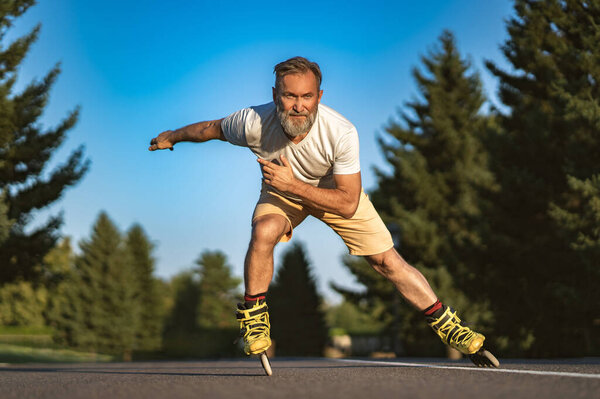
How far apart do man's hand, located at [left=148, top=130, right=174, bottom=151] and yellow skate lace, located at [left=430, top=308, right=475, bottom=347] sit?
2.36m

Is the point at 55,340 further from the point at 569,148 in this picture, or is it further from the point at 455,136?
the point at 569,148

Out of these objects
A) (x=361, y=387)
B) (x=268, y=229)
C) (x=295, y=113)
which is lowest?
(x=361, y=387)

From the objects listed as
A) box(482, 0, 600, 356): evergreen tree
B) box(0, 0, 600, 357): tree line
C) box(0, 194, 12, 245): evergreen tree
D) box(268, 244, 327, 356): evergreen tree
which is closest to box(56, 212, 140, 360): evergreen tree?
box(268, 244, 327, 356): evergreen tree

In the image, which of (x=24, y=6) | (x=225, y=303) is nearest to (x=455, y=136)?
(x=24, y=6)

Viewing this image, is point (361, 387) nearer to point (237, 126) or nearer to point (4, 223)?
point (237, 126)

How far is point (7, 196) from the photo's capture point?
709 inches

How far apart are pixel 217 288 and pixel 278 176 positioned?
3145 inches

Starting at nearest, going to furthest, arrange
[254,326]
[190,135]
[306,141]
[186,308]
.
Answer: [254,326] → [306,141] → [190,135] → [186,308]

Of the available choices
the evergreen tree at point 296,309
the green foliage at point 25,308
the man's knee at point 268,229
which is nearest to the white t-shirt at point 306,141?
the man's knee at point 268,229

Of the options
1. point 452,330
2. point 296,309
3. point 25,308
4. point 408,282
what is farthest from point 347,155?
point 25,308

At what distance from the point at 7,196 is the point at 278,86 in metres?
16.0

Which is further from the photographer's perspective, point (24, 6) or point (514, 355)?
point (514, 355)

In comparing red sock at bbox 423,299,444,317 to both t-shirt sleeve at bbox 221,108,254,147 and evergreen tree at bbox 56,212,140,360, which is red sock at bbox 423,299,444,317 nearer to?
t-shirt sleeve at bbox 221,108,254,147

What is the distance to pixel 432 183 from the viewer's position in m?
30.2
